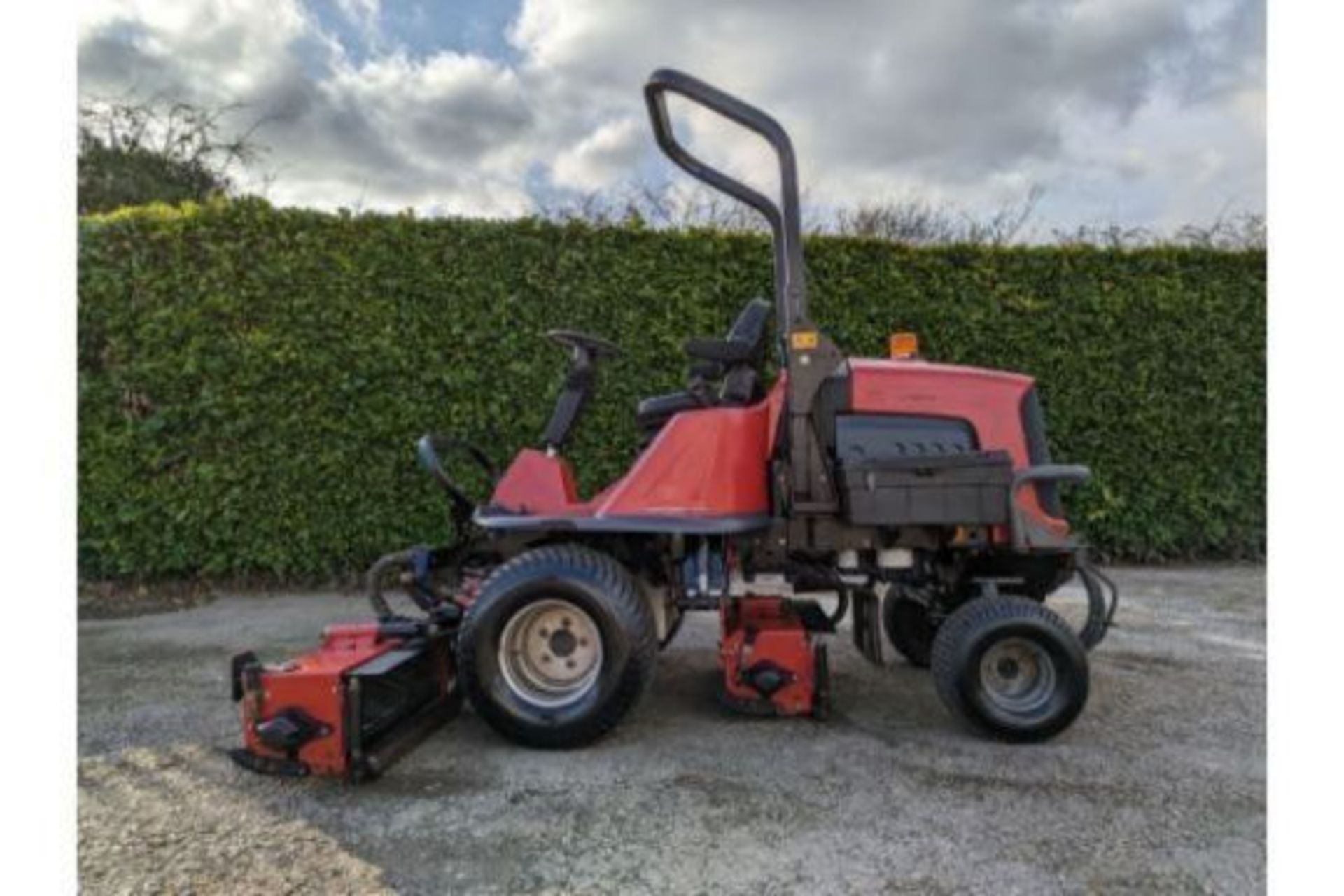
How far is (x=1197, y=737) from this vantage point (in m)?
3.48

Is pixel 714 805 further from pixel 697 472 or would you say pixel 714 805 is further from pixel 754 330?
pixel 754 330

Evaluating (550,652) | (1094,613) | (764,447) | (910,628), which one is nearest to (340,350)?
(550,652)

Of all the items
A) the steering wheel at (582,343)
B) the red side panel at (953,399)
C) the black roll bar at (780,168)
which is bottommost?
the red side panel at (953,399)

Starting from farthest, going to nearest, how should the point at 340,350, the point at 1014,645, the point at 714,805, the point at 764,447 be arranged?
the point at 340,350 → the point at 764,447 → the point at 1014,645 → the point at 714,805

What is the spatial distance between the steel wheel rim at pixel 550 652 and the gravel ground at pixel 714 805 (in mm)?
238

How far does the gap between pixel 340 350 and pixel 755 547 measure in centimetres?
399

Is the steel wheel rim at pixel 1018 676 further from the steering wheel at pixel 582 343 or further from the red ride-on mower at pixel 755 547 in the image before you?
the steering wheel at pixel 582 343

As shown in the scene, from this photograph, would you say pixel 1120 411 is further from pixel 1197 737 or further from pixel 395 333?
A: pixel 395 333

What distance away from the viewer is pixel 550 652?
3.49m

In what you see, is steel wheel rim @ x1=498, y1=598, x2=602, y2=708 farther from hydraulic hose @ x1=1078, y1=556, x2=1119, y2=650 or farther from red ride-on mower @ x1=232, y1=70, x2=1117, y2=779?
hydraulic hose @ x1=1078, y1=556, x2=1119, y2=650

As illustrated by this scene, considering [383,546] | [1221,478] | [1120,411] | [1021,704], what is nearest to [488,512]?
[1021,704]

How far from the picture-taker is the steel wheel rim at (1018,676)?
3387mm

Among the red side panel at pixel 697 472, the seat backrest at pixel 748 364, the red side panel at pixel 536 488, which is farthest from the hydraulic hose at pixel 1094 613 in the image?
the red side panel at pixel 536 488

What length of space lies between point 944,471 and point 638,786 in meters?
1.72
